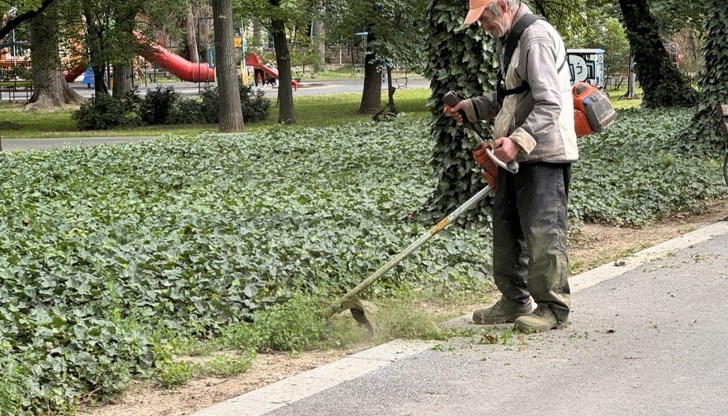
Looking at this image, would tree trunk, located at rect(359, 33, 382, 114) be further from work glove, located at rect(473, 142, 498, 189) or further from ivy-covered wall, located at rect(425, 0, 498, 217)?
work glove, located at rect(473, 142, 498, 189)

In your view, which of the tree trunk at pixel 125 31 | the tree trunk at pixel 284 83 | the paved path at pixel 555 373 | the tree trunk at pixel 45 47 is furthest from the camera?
the tree trunk at pixel 45 47

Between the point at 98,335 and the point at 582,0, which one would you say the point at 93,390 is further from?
the point at 582,0

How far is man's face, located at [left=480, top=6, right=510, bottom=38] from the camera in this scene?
6656 millimetres

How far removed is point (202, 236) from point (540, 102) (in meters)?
2.81

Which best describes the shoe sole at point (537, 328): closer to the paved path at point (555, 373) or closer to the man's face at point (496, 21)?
the paved path at point (555, 373)

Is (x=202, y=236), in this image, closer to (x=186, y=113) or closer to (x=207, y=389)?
(x=207, y=389)

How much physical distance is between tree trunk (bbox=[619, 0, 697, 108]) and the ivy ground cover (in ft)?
35.0

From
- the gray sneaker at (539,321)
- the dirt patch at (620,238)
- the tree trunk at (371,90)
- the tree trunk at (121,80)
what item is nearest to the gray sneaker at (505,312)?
the gray sneaker at (539,321)

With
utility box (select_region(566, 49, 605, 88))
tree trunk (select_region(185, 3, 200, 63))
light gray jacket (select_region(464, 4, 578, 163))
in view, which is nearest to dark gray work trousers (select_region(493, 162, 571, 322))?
light gray jacket (select_region(464, 4, 578, 163))

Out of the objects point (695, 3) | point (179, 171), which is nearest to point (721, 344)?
point (179, 171)

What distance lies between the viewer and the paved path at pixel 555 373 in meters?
5.36

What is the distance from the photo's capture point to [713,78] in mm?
16125

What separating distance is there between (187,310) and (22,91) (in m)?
44.9

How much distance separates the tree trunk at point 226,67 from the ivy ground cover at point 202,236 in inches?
411
